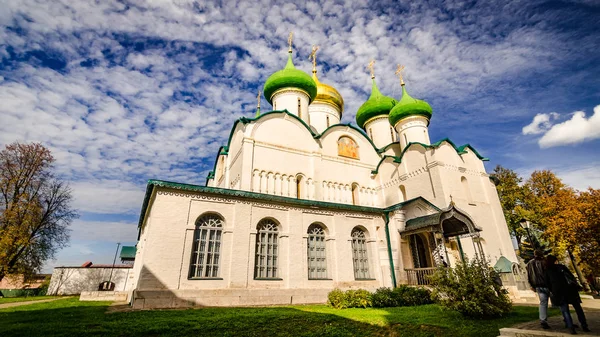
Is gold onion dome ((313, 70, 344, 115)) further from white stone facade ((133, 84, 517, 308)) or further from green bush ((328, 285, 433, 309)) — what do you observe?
green bush ((328, 285, 433, 309))

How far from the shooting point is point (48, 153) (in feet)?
65.0

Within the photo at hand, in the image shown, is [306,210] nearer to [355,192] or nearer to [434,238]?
[434,238]

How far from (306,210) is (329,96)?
12.0m

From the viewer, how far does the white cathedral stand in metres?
9.55

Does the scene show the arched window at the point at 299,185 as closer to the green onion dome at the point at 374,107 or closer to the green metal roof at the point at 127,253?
the green onion dome at the point at 374,107

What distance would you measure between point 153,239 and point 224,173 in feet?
26.0

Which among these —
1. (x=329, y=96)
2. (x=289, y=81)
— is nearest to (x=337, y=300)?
(x=289, y=81)

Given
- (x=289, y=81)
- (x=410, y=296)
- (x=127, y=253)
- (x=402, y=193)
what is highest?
(x=289, y=81)

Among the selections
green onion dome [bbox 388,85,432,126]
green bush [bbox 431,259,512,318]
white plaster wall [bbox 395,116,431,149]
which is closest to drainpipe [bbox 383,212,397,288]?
green bush [bbox 431,259,512,318]

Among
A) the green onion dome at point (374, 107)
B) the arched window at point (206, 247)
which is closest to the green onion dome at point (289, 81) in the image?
the green onion dome at point (374, 107)

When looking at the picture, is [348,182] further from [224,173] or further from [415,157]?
[224,173]

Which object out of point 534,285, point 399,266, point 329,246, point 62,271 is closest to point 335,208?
point 329,246

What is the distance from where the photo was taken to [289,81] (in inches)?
703

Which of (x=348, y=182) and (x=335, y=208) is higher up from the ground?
(x=348, y=182)
